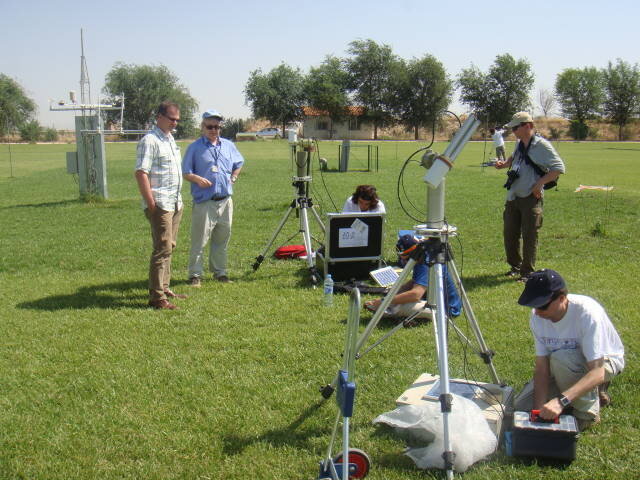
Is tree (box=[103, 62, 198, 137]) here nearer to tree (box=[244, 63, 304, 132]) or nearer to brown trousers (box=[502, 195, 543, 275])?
tree (box=[244, 63, 304, 132])

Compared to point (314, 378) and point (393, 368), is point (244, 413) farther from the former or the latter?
point (393, 368)

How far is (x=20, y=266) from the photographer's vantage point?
29.7 ft

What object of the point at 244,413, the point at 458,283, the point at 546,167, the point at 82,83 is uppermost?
the point at 82,83

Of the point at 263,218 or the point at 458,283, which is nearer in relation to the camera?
the point at 458,283

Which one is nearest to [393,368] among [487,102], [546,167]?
[546,167]

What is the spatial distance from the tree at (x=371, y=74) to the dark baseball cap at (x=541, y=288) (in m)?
91.9

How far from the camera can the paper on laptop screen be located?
24.6 feet

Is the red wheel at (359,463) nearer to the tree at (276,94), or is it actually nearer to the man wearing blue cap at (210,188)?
the man wearing blue cap at (210,188)

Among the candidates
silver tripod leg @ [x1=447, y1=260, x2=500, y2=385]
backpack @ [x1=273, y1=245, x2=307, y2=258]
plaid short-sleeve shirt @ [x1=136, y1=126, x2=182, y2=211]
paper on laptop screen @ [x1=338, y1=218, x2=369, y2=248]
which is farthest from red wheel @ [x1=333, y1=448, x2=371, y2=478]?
backpack @ [x1=273, y1=245, x2=307, y2=258]

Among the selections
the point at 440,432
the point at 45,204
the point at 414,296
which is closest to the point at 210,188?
the point at 414,296

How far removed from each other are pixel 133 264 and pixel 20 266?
1703mm

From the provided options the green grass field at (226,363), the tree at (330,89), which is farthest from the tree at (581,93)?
the green grass field at (226,363)

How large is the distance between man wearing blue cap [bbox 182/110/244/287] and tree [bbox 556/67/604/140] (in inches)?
3787

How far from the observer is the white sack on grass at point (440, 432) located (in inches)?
135
